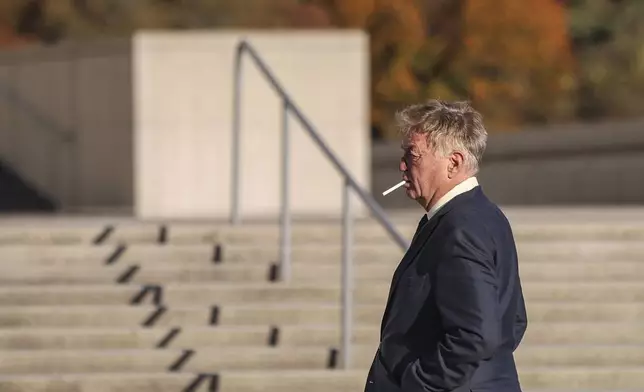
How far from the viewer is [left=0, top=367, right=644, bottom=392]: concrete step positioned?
21.7ft

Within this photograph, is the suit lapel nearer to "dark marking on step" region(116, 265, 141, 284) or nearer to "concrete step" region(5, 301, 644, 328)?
"concrete step" region(5, 301, 644, 328)

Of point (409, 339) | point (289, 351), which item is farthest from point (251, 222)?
point (409, 339)

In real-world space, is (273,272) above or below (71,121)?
below

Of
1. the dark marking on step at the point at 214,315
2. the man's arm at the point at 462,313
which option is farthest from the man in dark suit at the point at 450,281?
the dark marking on step at the point at 214,315

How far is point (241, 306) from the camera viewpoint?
7.35 metres

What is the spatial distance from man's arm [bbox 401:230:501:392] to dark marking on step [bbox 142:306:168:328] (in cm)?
422

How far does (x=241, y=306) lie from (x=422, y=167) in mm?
4090

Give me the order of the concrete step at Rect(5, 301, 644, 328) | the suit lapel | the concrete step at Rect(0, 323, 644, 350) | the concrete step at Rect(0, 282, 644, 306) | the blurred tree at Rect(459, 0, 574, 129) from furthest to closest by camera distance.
A: the blurred tree at Rect(459, 0, 574, 129) < the concrete step at Rect(0, 282, 644, 306) < the concrete step at Rect(5, 301, 644, 328) < the concrete step at Rect(0, 323, 644, 350) < the suit lapel

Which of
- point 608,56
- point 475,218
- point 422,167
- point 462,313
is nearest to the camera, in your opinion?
point 462,313

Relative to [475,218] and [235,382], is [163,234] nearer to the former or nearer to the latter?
[235,382]

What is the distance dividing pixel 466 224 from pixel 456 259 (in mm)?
96

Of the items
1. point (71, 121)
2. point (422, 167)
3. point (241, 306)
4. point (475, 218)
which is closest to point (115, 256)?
point (241, 306)

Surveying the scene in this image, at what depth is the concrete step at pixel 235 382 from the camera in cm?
660

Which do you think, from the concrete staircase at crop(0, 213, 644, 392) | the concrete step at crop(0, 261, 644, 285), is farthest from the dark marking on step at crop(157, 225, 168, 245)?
the concrete step at crop(0, 261, 644, 285)
